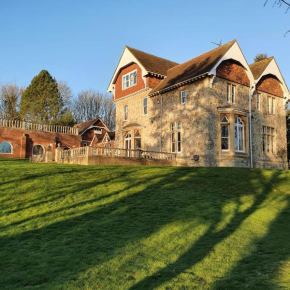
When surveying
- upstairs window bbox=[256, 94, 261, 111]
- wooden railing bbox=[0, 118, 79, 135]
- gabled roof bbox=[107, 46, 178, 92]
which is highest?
gabled roof bbox=[107, 46, 178, 92]

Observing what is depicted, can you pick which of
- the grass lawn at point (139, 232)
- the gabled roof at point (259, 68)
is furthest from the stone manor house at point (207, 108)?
the grass lawn at point (139, 232)

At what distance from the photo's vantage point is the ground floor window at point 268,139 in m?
28.1

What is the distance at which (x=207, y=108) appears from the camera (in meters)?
24.8

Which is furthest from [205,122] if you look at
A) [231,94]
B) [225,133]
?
[231,94]

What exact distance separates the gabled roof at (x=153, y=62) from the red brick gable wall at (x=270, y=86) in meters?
9.04

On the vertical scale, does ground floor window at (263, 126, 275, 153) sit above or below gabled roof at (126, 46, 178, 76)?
below

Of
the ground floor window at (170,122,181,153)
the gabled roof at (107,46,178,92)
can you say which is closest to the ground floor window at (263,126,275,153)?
the ground floor window at (170,122,181,153)

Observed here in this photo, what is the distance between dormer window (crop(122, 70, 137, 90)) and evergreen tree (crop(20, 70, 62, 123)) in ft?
73.8

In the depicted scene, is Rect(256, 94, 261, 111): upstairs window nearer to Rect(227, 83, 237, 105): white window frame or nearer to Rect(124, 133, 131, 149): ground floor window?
Rect(227, 83, 237, 105): white window frame

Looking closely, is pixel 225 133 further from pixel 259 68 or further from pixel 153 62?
pixel 153 62

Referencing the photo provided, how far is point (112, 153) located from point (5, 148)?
778 inches

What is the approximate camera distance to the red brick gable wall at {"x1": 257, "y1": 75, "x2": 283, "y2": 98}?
2878 cm

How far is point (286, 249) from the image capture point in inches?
298

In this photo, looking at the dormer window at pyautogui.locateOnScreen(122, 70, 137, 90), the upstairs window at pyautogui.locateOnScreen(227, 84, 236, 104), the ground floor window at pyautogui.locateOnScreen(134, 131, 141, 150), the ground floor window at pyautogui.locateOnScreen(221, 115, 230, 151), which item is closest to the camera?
the ground floor window at pyautogui.locateOnScreen(221, 115, 230, 151)
